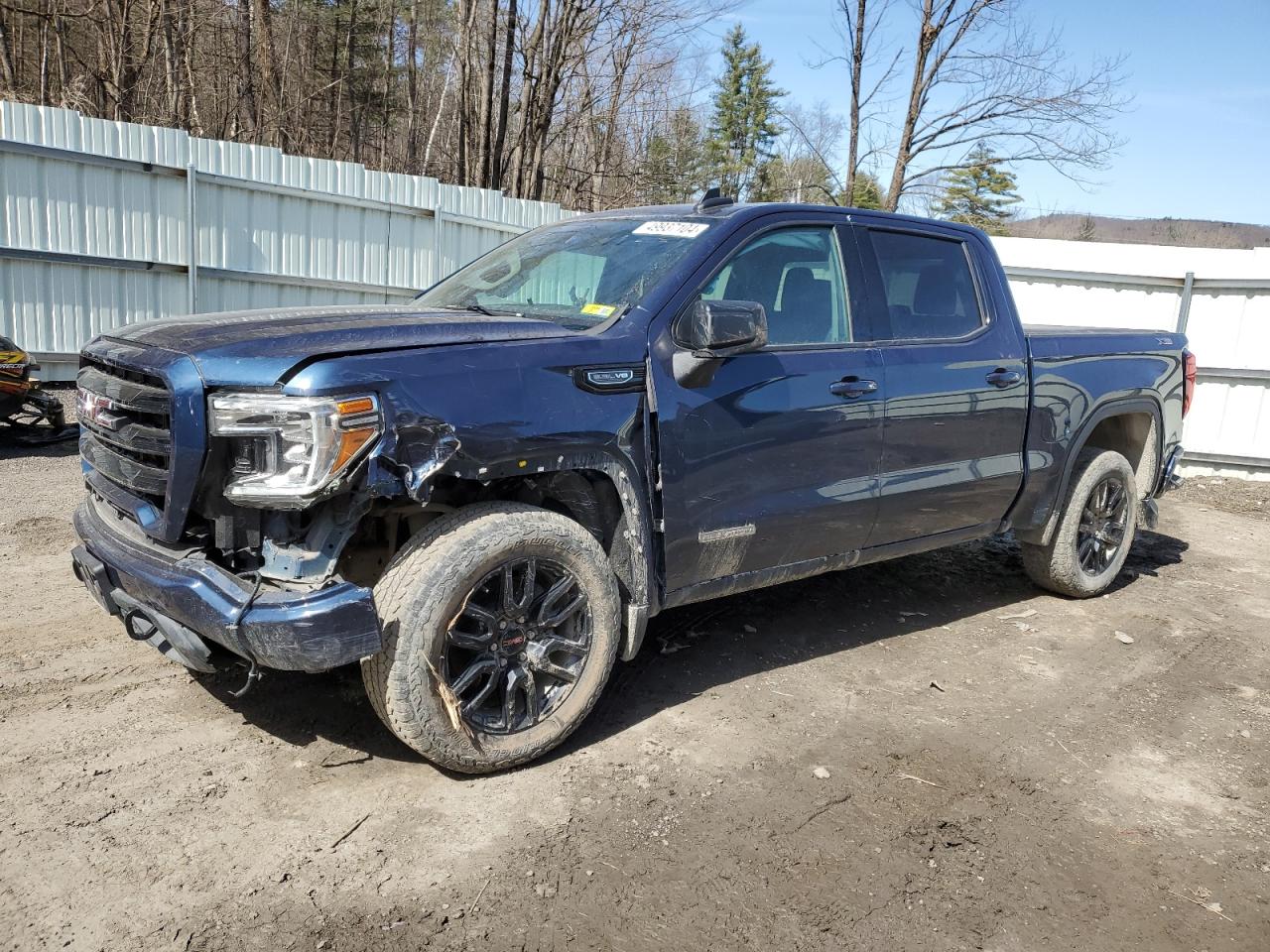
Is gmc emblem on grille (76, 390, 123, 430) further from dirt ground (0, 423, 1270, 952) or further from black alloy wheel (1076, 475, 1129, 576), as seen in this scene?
black alloy wheel (1076, 475, 1129, 576)

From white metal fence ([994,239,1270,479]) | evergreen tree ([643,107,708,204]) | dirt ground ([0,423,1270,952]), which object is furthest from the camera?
evergreen tree ([643,107,708,204])

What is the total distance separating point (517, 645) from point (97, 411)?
1669 millimetres

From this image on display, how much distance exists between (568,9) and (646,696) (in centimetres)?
1788

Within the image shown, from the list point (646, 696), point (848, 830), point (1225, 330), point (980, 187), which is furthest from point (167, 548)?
point (980, 187)

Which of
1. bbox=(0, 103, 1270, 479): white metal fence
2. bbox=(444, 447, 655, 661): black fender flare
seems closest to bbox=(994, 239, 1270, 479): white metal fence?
bbox=(0, 103, 1270, 479): white metal fence

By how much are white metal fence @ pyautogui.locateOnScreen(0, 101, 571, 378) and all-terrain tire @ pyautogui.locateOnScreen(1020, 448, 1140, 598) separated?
30.6 feet

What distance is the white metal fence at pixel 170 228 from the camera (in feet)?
32.6

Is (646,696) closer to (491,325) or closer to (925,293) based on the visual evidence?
(491,325)

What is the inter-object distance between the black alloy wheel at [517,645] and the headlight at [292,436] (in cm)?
62

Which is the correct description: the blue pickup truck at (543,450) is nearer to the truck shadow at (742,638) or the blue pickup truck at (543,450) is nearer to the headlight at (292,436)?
the headlight at (292,436)

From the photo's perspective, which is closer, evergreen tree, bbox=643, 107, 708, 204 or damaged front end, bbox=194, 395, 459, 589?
damaged front end, bbox=194, 395, 459, 589

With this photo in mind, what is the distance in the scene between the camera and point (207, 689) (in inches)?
152

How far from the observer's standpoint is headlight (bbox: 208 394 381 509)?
2820 millimetres

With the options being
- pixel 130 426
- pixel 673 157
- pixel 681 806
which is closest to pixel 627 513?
pixel 681 806
